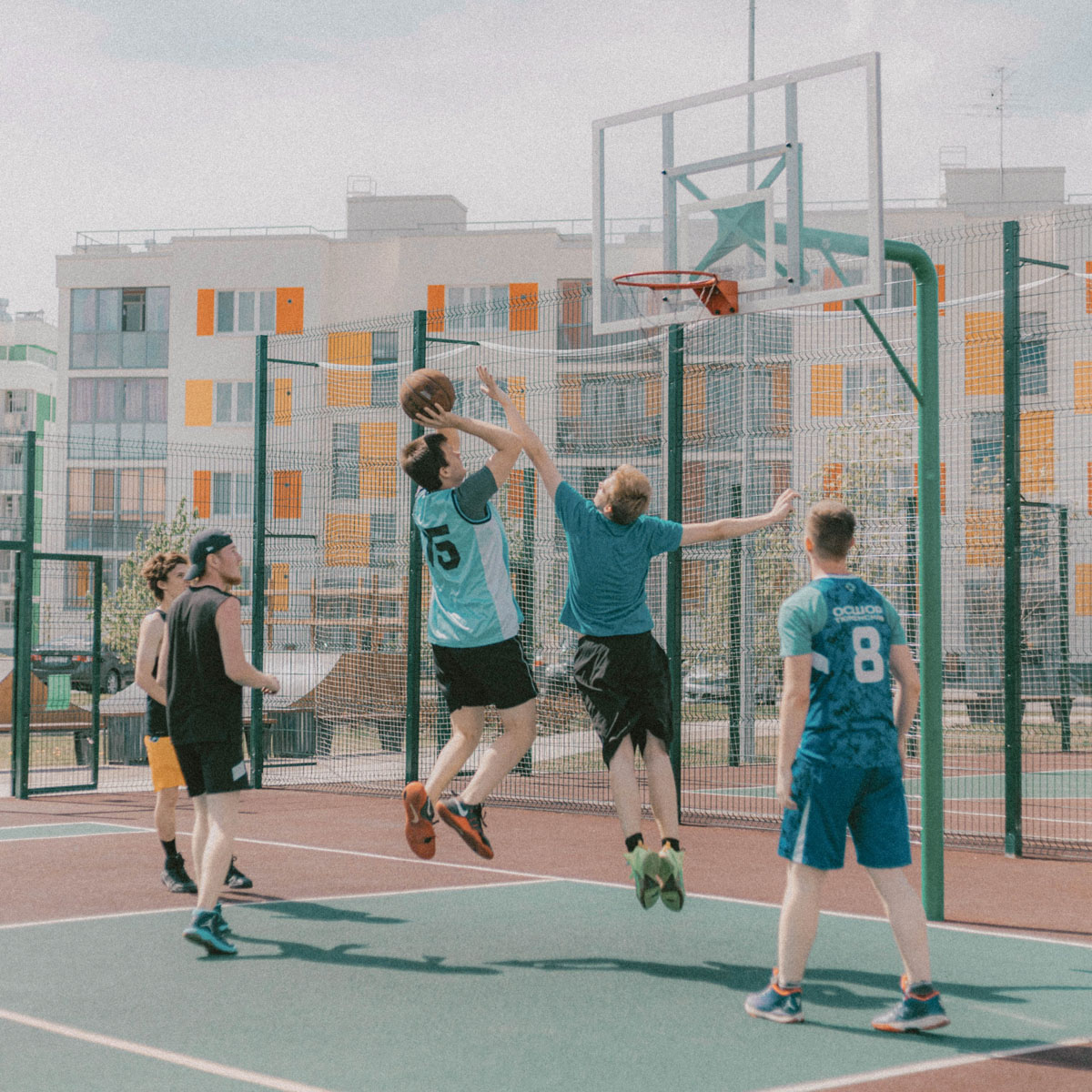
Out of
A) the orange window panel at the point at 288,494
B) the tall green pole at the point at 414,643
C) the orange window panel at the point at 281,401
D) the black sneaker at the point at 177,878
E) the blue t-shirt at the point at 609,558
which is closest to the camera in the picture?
the blue t-shirt at the point at 609,558

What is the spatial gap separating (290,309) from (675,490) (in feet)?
111

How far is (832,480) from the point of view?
1414 centimetres

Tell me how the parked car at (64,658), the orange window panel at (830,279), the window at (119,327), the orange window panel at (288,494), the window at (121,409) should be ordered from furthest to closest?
the window at (121,409)
the window at (119,327)
the parked car at (64,658)
the orange window panel at (288,494)
the orange window panel at (830,279)

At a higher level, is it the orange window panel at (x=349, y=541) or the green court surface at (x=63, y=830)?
the orange window panel at (x=349, y=541)

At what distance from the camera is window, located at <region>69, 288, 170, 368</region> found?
152 ft

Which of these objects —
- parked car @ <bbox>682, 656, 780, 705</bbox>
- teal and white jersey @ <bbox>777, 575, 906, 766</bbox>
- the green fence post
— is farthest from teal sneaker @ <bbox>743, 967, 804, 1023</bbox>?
the green fence post

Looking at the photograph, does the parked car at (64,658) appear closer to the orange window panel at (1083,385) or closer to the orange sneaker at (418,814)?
the orange sneaker at (418,814)

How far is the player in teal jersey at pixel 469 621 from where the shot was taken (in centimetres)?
646

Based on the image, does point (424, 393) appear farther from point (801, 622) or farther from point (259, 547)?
point (259, 547)

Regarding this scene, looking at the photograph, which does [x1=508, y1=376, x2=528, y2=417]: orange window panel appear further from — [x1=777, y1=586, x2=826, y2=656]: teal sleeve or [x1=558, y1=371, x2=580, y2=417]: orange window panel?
[x1=777, y1=586, x2=826, y2=656]: teal sleeve

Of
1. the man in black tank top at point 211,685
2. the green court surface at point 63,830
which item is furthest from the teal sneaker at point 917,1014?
the green court surface at point 63,830

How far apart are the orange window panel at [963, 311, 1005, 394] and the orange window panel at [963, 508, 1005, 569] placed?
248 cm

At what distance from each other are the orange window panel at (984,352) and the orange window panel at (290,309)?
33.7 m

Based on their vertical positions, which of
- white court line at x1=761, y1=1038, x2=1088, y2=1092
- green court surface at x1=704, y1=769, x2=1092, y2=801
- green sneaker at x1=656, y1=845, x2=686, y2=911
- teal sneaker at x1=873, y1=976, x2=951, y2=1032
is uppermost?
green sneaker at x1=656, y1=845, x2=686, y2=911
